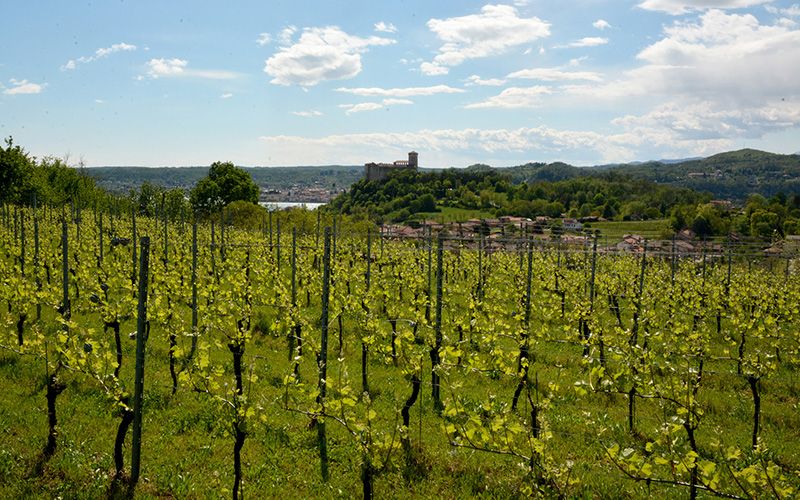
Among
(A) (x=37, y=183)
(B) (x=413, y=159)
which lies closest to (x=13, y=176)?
(A) (x=37, y=183)

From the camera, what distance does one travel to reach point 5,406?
27.0 ft

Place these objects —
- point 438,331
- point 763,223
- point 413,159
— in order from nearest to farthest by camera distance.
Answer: point 438,331, point 763,223, point 413,159

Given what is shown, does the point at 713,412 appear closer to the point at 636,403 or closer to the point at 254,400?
the point at 636,403

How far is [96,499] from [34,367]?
4.76 metres

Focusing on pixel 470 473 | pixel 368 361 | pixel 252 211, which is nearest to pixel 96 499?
pixel 470 473

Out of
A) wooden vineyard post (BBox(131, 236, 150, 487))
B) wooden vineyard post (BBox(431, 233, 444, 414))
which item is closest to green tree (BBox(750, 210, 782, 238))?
wooden vineyard post (BBox(431, 233, 444, 414))

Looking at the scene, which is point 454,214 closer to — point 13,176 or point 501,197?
point 501,197

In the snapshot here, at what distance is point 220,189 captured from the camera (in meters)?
54.7

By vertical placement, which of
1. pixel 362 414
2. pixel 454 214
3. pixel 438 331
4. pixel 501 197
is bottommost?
pixel 362 414

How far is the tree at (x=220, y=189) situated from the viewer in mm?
54844

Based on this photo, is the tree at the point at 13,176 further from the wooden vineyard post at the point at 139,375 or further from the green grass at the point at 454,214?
the green grass at the point at 454,214

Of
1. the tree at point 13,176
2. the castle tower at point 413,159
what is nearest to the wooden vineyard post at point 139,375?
the tree at point 13,176

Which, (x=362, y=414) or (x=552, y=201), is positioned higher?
(x=552, y=201)

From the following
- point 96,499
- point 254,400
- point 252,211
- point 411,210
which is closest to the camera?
point 96,499
